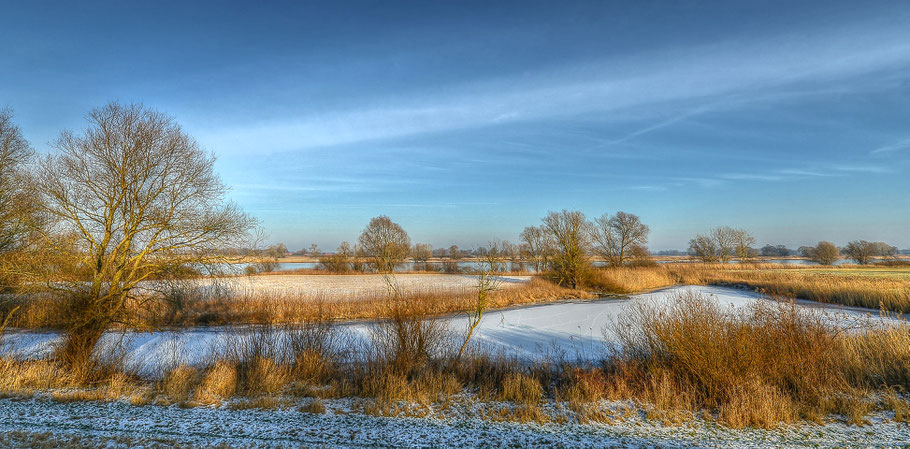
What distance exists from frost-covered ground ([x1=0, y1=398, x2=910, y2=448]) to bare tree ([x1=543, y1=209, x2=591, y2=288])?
19.1 meters

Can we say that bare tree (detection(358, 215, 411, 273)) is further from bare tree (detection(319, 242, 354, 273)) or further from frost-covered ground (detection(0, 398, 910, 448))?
frost-covered ground (detection(0, 398, 910, 448))

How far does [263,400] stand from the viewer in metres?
5.75

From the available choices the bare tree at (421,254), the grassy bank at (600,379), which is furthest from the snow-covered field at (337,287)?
the bare tree at (421,254)

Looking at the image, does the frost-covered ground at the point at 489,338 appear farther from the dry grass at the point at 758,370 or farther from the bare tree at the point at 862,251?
the bare tree at the point at 862,251

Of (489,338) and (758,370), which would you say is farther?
(489,338)

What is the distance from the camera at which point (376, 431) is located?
483cm

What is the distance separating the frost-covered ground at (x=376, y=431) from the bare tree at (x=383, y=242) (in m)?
39.6

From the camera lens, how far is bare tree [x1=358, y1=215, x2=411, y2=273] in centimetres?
4500

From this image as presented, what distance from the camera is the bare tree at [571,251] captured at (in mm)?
24016

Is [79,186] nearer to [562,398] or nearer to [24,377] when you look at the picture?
[24,377]

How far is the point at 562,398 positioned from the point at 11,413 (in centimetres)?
833

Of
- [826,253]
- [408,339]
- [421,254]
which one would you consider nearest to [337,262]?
[421,254]

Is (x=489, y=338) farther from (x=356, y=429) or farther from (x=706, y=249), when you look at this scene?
(x=706, y=249)

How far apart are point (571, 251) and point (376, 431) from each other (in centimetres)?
2117
